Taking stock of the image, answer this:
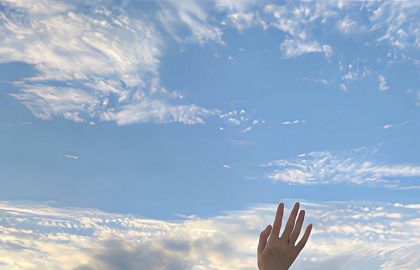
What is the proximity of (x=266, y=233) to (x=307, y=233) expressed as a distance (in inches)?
34.7

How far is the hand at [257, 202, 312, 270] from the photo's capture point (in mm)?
9734

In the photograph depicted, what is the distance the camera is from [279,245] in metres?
9.81

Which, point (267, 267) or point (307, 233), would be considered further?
point (307, 233)

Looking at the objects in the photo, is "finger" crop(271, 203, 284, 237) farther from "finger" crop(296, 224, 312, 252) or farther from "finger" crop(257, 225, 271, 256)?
"finger" crop(296, 224, 312, 252)

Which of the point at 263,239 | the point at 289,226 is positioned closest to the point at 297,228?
the point at 289,226

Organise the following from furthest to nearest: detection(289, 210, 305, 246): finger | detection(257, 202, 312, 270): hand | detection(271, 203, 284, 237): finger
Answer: detection(289, 210, 305, 246): finger, detection(271, 203, 284, 237): finger, detection(257, 202, 312, 270): hand

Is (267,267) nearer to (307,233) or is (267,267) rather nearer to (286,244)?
(286,244)

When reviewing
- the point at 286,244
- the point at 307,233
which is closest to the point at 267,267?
the point at 286,244

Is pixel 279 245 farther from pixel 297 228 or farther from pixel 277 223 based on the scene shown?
pixel 297 228

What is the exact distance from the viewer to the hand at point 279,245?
31.9ft

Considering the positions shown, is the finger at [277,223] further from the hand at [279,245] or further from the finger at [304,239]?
the finger at [304,239]

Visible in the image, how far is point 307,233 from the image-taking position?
1044 cm

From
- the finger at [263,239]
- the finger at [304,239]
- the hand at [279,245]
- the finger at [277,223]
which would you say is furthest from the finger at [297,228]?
the finger at [263,239]

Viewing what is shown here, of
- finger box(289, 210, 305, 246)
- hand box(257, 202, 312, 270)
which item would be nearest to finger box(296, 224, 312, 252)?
hand box(257, 202, 312, 270)
